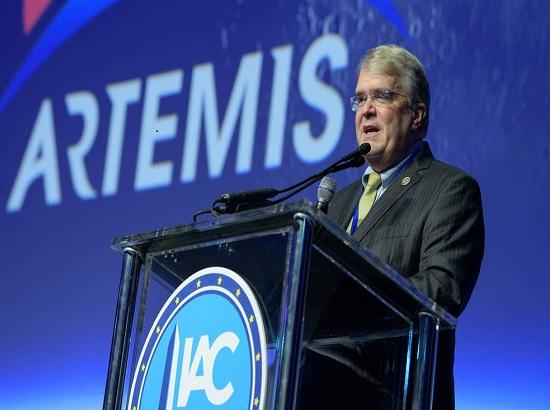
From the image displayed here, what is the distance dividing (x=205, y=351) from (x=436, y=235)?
0.60m

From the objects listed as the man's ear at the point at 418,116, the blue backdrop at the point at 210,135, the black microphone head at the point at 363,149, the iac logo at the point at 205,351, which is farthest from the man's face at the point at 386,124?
the iac logo at the point at 205,351

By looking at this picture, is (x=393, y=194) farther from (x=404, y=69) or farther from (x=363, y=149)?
(x=404, y=69)

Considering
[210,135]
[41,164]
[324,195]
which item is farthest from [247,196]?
[41,164]

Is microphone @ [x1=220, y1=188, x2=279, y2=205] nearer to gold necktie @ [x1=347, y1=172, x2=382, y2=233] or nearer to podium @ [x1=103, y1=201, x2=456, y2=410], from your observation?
podium @ [x1=103, y1=201, x2=456, y2=410]

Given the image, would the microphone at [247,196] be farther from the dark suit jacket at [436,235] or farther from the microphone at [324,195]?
the dark suit jacket at [436,235]

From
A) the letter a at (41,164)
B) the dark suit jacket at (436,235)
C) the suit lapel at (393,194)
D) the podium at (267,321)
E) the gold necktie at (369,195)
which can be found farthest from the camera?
the letter a at (41,164)

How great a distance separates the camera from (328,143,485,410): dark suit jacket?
1731mm

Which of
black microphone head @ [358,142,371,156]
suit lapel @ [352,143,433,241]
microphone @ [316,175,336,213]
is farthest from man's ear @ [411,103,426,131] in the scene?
microphone @ [316,175,336,213]

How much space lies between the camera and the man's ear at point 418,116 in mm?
2166

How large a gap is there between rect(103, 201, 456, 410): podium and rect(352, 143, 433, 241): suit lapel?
1.46 ft

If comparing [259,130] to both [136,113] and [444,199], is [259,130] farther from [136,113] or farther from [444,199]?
Answer: [444,199]

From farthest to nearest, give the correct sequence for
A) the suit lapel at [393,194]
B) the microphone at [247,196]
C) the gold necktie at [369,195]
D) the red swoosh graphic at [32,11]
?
1. the red swoosh graphic at [32,11]
2. the gold necktie at [369,195]
3. the suit lapel at [393,194]
4. the microphone at [247,196]

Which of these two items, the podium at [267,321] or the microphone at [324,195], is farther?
the microphone at [324,195]

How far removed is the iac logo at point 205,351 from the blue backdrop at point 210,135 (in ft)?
3.89
